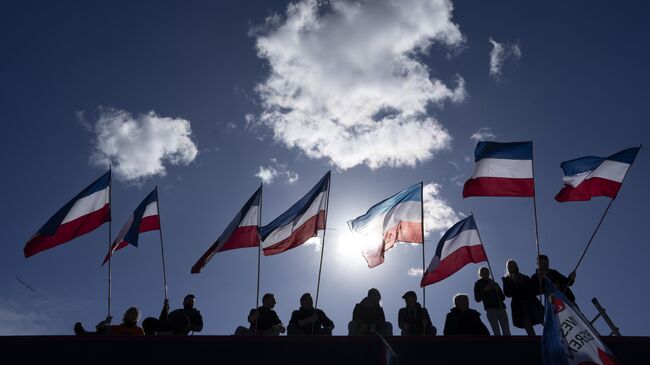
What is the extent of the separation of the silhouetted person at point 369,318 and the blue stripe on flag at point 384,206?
228 cm

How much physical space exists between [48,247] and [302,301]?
234 inches

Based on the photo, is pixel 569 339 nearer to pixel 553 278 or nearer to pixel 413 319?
pixel 553 278

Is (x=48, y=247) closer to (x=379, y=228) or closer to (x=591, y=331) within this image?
(x=379, y=228)

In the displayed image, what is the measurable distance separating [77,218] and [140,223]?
1445 millimetres

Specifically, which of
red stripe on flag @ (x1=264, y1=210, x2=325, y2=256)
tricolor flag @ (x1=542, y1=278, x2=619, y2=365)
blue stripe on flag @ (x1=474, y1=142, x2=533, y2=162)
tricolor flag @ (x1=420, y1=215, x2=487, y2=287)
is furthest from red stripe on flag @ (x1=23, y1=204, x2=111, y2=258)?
tricolor flag @ (x1=542, y1=278, x2=619, y2=365)

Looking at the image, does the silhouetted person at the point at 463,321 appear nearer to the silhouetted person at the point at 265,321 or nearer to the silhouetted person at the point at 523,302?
the silhouetted person at the point at 523,302

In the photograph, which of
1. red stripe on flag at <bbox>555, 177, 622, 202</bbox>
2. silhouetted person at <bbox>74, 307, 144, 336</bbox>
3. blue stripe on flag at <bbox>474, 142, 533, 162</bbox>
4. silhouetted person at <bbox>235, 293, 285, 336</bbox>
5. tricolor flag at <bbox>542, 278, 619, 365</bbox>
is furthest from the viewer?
blue stripe on flag at <bbox>474, 142, 533, 162</bbox>

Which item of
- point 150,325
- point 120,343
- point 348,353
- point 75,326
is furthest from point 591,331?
point 75,326

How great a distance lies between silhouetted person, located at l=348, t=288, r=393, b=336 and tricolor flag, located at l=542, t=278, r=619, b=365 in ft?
13.7

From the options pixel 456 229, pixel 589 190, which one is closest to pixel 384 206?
pixel 456 229

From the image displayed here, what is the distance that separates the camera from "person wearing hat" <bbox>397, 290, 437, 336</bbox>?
11.4m

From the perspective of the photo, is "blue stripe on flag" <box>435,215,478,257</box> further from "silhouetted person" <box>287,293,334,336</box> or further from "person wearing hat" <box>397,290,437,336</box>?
"silhouetted person" <box>287,293,334,336</box>

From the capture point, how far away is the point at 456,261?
12.8m

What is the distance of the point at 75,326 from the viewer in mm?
11305
